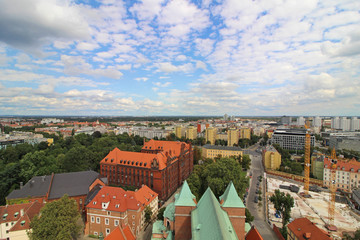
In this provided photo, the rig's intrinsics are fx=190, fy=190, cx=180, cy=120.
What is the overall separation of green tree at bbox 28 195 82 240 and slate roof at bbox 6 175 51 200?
15.3m

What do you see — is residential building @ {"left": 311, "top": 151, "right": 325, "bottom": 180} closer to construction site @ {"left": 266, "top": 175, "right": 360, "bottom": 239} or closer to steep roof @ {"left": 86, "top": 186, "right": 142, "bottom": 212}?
construction site @ {"left": 266, "top": 175, "right": 360, "bottom": 239}

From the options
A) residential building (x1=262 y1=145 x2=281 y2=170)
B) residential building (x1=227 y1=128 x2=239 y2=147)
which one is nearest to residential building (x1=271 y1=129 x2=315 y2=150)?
residential building (x1=227 y1=128 x2=239 y2=147)

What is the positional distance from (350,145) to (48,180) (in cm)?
13675

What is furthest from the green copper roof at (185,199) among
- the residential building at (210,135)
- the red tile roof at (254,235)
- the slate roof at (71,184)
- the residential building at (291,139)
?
the residential building at (291,139)

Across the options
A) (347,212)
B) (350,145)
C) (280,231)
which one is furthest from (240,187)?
(350,145)

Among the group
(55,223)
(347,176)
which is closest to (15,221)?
(55,223)

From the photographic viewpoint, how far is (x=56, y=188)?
40688 millimetres

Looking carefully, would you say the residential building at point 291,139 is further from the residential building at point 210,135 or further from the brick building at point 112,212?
Answer: the brick building at point 112,212

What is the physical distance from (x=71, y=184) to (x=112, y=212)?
15.2 m

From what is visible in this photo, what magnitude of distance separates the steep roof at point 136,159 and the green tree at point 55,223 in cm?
2233

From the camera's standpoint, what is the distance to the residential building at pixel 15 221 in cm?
3012

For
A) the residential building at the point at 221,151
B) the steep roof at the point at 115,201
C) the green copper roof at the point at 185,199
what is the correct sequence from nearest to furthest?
the green copper roof at the point at 185,199 < the steep roof at the point at 115,201 < the residential building at the point at 221,151

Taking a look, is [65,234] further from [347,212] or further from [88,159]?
[347,212]

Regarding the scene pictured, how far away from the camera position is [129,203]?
114 feet
